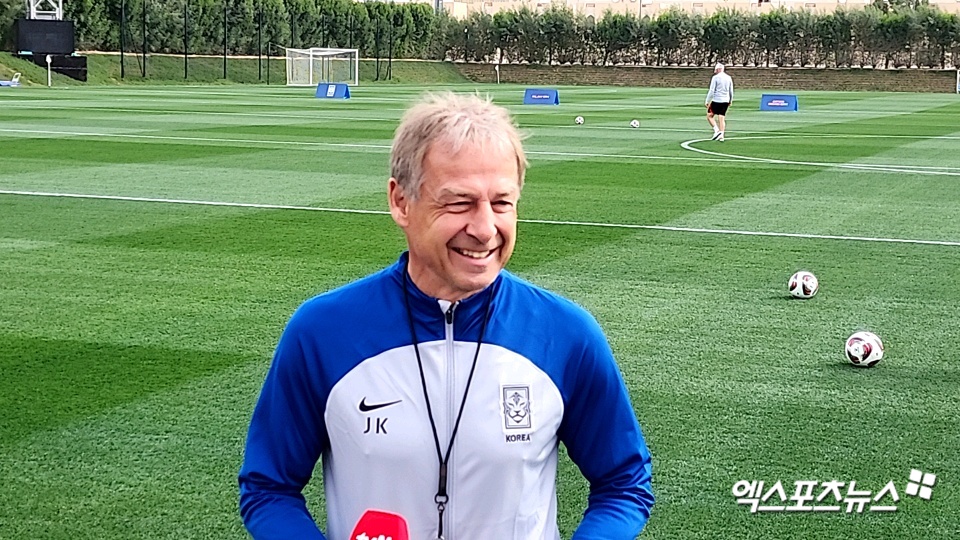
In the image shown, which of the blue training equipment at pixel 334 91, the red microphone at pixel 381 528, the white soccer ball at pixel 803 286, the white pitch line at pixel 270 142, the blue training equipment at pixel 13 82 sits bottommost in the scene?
the blue training equipment at pixel 13 82

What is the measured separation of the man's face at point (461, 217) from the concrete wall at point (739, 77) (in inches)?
2926

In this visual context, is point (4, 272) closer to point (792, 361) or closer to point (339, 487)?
point (792, 361)

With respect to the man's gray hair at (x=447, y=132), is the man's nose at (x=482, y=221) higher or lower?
lower

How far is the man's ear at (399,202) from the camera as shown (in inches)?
117

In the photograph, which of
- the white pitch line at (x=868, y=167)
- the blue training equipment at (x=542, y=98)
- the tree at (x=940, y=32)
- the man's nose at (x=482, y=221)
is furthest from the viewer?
the tree at (x=940, y=32)

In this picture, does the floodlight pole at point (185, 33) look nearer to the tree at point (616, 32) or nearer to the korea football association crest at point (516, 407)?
the tree at point (616, 32)

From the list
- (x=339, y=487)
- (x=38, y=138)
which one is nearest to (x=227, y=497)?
(x=339, y=487)

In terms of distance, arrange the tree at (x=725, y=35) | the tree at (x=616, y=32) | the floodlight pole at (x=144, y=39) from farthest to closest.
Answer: the tree at (x=616, y=32) → the tree at (x=725, y=35) → the floodlight pole at (x=144, y=39)

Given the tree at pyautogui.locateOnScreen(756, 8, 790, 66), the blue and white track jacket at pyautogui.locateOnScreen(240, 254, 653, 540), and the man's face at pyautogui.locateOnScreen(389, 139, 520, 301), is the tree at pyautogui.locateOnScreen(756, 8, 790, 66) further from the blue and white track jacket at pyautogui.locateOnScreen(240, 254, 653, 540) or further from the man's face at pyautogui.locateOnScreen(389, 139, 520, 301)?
the man's face at pyautogui.locateOnScreen(389, 139, 520, 301)

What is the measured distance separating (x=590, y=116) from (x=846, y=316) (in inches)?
1037

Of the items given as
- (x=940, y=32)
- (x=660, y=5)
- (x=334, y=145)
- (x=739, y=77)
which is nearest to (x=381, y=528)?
(x=334, y=145)

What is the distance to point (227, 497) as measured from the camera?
17.6 ft

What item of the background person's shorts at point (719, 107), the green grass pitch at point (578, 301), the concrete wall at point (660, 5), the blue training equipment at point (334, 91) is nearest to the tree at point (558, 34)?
the concrete wall at point (660, 5)

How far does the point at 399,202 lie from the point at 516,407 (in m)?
0.47
